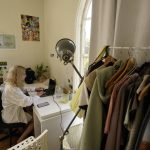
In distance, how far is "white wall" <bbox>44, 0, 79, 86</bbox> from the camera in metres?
2.11

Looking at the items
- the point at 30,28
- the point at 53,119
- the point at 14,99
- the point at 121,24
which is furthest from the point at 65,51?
the point at 30,28

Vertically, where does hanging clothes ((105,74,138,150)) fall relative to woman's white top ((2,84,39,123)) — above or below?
above

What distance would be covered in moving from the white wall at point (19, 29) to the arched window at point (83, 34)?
4.29ft

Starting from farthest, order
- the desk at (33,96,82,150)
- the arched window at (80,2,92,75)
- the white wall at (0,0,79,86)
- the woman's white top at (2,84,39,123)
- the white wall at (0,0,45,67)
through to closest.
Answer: the white wall at (0,0,45,67) → the white wall at (0,0,79,86) → the arched window at (80,2,92,75) → the woman's white top at (2,84,39,123) → the desk at (33,96,82,150)

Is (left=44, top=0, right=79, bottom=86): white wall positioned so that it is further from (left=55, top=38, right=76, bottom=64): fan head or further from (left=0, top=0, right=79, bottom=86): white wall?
(left=55, top=38, right=76, bottom=64): fan head

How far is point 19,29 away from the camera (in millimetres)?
2822

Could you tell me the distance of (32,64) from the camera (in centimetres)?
316

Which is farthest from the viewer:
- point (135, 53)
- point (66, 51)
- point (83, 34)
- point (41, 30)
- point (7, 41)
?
point (41, 30)

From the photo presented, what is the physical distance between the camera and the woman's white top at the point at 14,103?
1.84 m

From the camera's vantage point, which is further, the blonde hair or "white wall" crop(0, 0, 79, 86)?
"white wall" crop(0, 0, 79, 86)

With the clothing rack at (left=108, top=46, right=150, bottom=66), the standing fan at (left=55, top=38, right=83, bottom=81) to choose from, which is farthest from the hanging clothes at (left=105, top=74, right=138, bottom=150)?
the standing fan at (left=55, top=38, right=83, bottom=81)

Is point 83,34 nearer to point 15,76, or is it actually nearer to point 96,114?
point 15,76

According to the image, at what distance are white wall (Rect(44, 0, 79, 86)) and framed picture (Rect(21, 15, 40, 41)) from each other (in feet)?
0.65

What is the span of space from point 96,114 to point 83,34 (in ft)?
4.77
